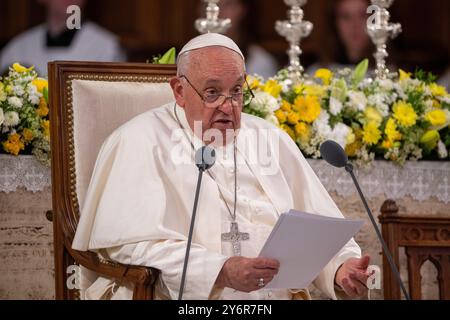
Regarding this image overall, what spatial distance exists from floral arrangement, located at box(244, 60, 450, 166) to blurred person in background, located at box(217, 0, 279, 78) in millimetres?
3128

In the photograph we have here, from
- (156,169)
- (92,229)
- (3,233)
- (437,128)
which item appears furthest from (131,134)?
(437,128)

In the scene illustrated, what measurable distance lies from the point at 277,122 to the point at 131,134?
1.14m

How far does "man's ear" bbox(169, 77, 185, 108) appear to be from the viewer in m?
4.53

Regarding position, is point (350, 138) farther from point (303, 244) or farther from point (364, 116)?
point (303, 244)

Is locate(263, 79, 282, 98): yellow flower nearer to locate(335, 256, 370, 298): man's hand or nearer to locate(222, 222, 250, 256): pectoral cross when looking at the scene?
locate(222, 222, 250, 256): pectoral cross

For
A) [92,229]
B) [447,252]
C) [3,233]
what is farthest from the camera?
[3,233]

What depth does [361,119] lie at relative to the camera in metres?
5.61

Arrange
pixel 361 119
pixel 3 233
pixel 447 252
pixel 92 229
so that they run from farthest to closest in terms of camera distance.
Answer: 1. pixel 361 119
2. pixel 3 233
3. pixel 447 252
4. pixel 92 229

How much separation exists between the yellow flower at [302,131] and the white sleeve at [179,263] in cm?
155

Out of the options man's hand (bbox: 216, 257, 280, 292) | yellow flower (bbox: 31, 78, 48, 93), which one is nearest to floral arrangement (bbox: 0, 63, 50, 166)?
yellow flower (bbox: 31, 78, 48, 93)

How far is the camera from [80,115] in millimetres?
4590

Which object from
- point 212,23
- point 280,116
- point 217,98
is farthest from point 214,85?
point 212,23

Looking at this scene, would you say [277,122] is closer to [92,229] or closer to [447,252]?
[447,252]

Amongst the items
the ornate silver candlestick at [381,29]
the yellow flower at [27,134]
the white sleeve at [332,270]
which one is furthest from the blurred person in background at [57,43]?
the white sleeve at [332,270]
